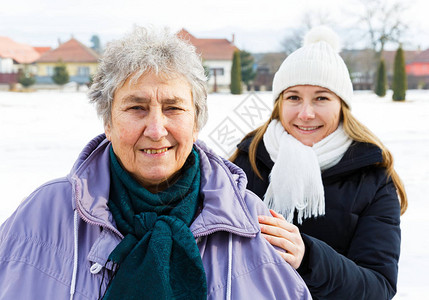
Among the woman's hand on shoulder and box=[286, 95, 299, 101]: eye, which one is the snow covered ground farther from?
the woman's hand on shoulder

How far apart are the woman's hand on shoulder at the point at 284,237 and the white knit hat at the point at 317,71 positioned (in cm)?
92

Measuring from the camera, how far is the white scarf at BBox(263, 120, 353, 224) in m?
2.29

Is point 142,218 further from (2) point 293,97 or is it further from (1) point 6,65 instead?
(1) point 6,65

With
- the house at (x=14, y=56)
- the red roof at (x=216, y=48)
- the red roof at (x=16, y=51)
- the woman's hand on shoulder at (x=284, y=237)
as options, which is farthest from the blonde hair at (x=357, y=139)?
the red roof at (x=16, y=51)

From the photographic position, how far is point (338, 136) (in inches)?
92.2

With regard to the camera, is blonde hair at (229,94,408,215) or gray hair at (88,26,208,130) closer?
Result: gray hair at (88,26,208,130)

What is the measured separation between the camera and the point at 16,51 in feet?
182

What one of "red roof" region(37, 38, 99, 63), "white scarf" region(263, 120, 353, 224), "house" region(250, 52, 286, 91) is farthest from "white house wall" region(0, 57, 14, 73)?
"white scarf" region(263, 120, 353, 224)

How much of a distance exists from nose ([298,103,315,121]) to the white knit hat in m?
0.12

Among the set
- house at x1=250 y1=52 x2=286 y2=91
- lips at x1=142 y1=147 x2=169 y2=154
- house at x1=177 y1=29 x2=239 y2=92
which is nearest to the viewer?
lips at x1=142 y1=147 x2=169 y2=154

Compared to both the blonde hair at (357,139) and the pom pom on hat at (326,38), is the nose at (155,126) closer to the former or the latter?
the blonde hair at (357,139)

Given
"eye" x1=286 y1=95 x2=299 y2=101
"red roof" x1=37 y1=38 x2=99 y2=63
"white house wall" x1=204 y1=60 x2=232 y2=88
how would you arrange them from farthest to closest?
"red roof" x1=37 y1=38 x2=99 y2=63
"white house wall" x1=204 y1=60 x2=232 y2=88
"eye" x1=286 y1=95 x2=299 y2=101

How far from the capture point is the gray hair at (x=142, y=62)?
1424 mm

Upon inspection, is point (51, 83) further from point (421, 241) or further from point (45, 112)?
point (421, 241)
